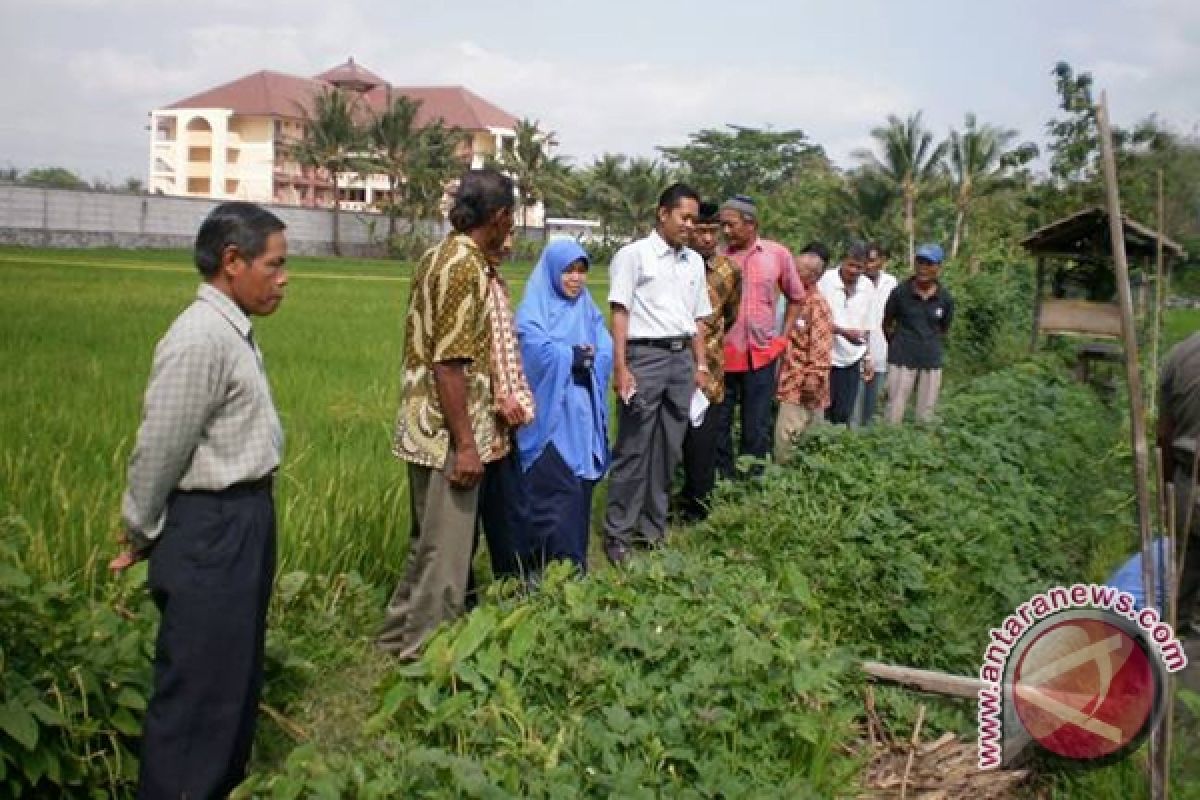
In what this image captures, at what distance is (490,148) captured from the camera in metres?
70.2

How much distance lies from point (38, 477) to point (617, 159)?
51477 mm

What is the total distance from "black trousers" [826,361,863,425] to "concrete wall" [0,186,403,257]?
25.5 m

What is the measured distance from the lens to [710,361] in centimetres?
651

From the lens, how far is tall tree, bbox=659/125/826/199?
6756cm

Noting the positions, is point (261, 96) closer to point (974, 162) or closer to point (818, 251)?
point (974, 162)

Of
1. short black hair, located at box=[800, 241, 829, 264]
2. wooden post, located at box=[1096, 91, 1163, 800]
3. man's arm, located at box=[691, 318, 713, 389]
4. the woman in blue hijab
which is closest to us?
wooden post, located at box=[1096, 91, 1163, 800]

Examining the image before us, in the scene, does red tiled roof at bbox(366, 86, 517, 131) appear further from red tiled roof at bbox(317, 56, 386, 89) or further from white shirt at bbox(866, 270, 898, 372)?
white shirt at bbox(866, 270, 898, 372)

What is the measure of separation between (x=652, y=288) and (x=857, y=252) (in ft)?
12.3

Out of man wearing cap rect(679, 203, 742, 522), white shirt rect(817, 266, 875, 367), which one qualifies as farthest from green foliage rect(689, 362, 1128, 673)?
white shirt rect(817, 266, 875, 367)

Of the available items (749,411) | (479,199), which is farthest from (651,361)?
(479,199)

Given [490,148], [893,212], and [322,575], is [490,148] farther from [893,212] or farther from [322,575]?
[322,575]

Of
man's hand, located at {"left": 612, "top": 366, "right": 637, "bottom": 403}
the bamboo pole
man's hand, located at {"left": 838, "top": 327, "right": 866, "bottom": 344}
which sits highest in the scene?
man's hand, located at {"left": 838, "top": 327, "right": 866, "bottom": 344}

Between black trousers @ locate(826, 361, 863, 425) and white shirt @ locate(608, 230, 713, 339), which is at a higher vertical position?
white shirt @ locate(608, 230, 713, 339)

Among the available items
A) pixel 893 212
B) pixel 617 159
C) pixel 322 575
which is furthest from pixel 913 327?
pixel 617 159
